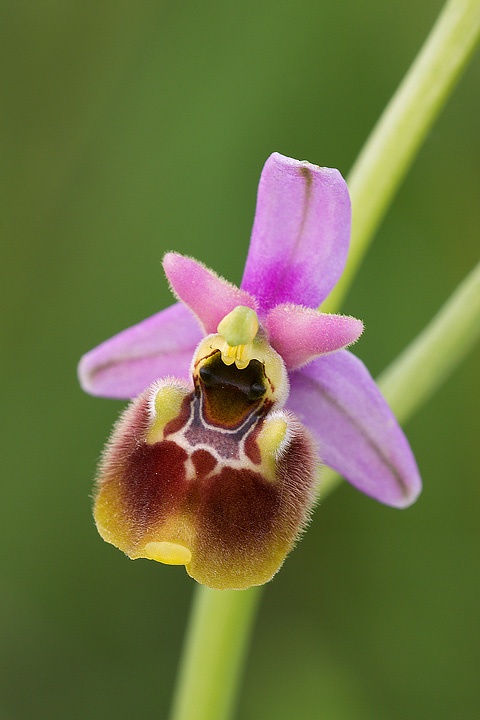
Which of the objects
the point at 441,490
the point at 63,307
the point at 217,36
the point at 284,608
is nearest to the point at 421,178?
the point at 217,36

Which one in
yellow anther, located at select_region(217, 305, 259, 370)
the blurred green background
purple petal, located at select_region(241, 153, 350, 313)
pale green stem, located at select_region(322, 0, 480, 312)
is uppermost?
pale green stem, located at select_region(322, 0, 480, 312)

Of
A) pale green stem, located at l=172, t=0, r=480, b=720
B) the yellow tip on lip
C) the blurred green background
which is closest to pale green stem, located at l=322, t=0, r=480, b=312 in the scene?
pale green stem, located at l=172, t=0, r=480, b=720

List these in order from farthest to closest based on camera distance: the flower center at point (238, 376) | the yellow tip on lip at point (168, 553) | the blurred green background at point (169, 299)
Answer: the blurred green background at point (169, 299) < the flower center at point (238, 376) < the yellow tip on lip at point (168, 553)

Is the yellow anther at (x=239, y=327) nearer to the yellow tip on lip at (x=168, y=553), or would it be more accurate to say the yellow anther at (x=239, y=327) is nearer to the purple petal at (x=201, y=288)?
the purple petal at (x=201, y=288)

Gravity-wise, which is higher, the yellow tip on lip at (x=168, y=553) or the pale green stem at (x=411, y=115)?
the pale green stem at (x=411, y=115)

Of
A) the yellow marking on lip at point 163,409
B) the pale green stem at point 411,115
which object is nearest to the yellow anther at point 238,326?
the yellow marking on lip at point 163,409

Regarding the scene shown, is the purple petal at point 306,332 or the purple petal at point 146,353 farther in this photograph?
the purple petal at point 146,353

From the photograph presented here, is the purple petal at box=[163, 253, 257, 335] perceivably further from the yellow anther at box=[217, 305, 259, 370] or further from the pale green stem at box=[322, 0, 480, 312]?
the pale green stem at box=[322, 0, 480, 312]
